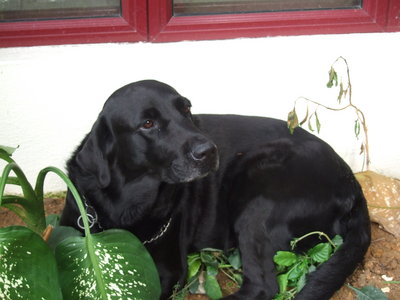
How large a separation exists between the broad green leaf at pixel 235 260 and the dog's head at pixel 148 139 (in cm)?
66

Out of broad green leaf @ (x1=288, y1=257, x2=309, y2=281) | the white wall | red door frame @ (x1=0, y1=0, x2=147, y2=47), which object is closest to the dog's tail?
broad green leaf @ (x1=288, y1=257, x2=309, y2=281)

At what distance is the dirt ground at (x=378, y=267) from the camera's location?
3.36 meters

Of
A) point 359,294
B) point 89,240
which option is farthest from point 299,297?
point 89,240

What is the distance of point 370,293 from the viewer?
10.5ft

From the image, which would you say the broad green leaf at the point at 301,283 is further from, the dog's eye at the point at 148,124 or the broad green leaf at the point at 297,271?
the dog's eye at the point at 148,124

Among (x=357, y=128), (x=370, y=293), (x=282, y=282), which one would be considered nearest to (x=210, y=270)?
(x=282, y=282)

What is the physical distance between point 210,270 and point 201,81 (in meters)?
1.21

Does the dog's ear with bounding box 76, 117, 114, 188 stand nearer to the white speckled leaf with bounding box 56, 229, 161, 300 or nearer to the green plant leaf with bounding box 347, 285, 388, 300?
the white speckled leaf with bounding box 56, 229, 161, 300

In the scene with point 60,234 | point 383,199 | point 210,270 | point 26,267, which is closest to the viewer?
point 26,267

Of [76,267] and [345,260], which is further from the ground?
[76,267]

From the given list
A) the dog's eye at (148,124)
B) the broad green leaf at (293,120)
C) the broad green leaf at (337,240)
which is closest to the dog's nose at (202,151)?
the dog's eye at (148,124)

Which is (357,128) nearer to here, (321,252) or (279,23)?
(279,23)

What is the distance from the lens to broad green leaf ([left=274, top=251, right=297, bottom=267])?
337cm

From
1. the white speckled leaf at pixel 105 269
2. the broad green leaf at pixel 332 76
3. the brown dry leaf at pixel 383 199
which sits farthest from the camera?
the brown dry leaf at pixel 383 199
